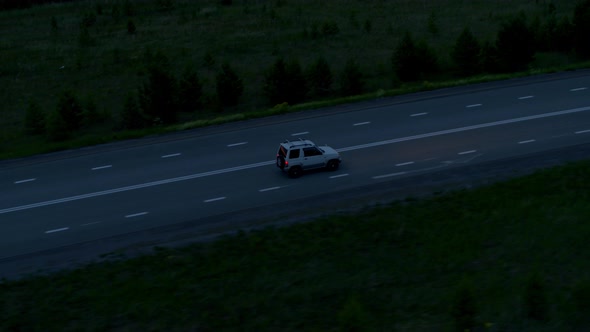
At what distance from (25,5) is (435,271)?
50139 millimetres

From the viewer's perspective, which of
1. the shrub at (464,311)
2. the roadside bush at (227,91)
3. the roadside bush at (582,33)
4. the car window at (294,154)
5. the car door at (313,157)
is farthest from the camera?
the roadside bush at (582,33)

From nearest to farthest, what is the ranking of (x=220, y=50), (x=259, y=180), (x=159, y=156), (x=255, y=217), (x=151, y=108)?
(x=255, y=217) < (x=259, y=180) < (x=159, y=156) < (x=151, y=108) < (x=220, y=50)

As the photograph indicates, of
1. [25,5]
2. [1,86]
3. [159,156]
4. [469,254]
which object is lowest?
[469,254]

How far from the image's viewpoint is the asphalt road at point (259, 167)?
58.9 ft

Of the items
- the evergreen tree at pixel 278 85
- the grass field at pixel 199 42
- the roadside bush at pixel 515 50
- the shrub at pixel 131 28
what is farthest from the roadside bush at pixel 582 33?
the shrub at pixel 131 28

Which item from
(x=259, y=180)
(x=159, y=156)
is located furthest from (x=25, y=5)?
(x=259, y=180)

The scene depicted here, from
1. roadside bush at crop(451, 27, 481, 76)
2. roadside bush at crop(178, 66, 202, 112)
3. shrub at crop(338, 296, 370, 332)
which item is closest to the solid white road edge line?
roadside bush at crop(451, 27, 481, 76)

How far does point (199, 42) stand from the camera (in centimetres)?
4088

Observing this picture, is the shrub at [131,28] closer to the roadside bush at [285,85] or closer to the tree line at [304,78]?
the tree line at [304,78]

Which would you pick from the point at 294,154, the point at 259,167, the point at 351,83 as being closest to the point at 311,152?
the point at 294,154

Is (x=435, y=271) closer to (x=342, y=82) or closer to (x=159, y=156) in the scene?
→ (x=159, y=156)

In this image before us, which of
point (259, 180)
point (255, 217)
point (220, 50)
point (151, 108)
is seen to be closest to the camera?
point (255, 217)

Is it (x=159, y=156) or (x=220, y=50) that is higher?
(x=220, y=50)

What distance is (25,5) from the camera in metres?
55.7
